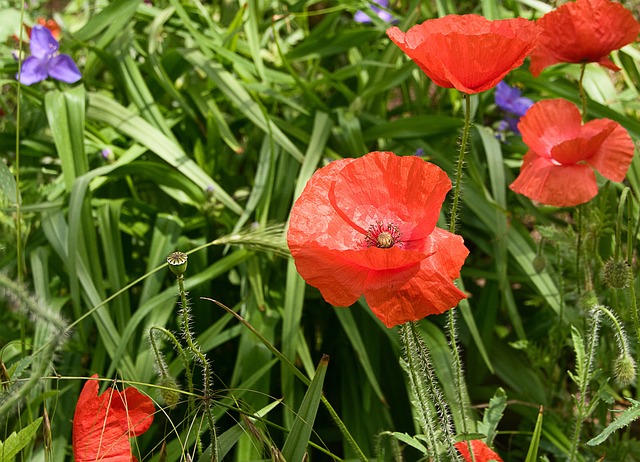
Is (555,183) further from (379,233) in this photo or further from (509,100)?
(509,100)

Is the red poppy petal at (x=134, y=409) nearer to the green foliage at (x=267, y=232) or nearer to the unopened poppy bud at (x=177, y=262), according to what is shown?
the unopened poppy bud at (x=177, y=262)

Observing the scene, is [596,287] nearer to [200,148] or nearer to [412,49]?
[412,49]

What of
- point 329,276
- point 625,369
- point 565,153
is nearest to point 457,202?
point 329,276

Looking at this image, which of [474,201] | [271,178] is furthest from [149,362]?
[474,201]

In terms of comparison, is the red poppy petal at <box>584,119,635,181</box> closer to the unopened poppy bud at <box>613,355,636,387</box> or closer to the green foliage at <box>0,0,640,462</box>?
the green foliage at <box>0,0,640,462</box>

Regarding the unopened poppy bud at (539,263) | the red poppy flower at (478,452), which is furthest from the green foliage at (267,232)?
the red poppy flower at (478,452)

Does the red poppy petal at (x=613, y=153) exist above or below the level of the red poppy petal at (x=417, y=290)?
below
